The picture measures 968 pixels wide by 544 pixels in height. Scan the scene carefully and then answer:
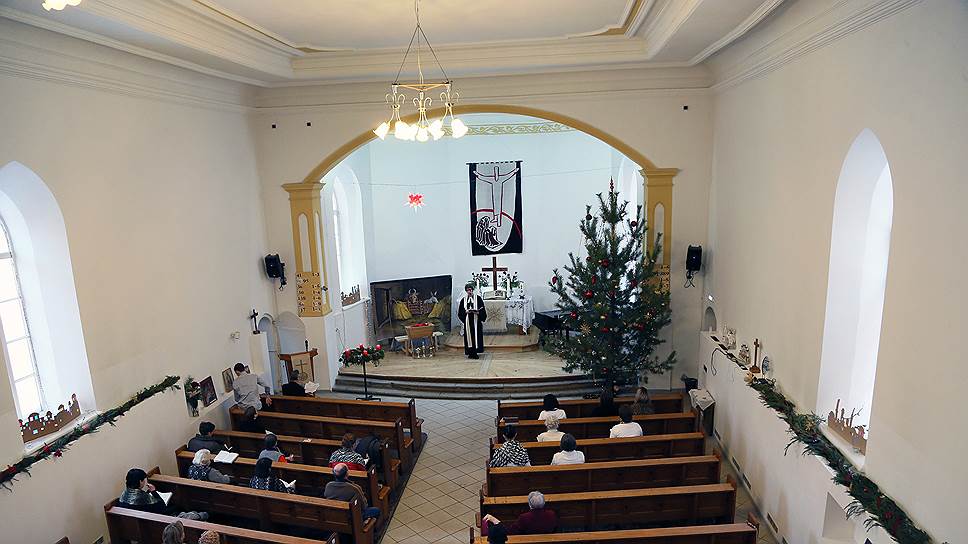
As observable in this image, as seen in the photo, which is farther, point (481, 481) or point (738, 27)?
point (481, 481)

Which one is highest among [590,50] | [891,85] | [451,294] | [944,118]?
[590,50]

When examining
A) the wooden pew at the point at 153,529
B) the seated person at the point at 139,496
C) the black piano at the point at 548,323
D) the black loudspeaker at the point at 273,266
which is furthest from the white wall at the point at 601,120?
the wooden pew at the point at 153,529

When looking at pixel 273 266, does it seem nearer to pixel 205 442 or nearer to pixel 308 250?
pixel 308 250

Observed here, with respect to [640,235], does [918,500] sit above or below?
below

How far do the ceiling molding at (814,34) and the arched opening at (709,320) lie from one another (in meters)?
3.75

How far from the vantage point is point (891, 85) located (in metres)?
4.42

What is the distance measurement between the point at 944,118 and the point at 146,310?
8428mm

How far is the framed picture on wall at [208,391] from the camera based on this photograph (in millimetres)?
8594

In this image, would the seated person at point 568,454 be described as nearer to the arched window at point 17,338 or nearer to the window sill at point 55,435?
the window sill at point 55,435

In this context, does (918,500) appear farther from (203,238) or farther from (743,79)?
(203,238)

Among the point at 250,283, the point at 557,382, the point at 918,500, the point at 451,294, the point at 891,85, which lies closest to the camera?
the point at 918,500

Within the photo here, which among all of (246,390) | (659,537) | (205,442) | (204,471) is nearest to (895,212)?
(659,537)

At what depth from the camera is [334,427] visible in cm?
836

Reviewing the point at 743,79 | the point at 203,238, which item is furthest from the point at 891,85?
the point at 203,238
